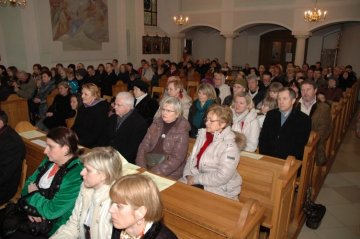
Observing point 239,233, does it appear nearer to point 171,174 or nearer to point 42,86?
point 171,174

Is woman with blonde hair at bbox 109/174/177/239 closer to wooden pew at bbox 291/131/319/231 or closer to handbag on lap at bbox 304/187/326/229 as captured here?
wooden pew at bbox 291/131/319/231

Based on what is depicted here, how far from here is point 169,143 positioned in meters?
3.36

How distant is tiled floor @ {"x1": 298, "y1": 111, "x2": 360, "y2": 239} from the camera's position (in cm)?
369

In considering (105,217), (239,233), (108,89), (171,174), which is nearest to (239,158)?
(171,174)

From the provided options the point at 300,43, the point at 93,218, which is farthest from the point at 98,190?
the point at 300,43

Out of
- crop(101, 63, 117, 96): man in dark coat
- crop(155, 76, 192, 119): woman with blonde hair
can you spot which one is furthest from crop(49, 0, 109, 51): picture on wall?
crop(155, 76, 192, 119): woman with blonde hair

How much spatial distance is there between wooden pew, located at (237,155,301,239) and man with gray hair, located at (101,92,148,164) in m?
1.43

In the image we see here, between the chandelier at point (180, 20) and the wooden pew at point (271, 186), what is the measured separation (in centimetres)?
1400

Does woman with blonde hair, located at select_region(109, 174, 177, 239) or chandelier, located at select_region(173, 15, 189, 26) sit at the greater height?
chandelier, located at select_region(173, 15, 189, 26)

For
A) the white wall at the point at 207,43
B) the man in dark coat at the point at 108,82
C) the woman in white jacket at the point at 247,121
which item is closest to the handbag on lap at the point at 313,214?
the woman in white jacket at the point at 247,121

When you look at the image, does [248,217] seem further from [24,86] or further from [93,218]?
[24,86]

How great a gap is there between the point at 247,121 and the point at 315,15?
9.52 meters

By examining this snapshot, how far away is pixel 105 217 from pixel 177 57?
16.6m

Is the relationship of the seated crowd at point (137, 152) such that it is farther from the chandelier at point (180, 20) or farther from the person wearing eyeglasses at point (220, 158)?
the chandelier at point (180, 20)
